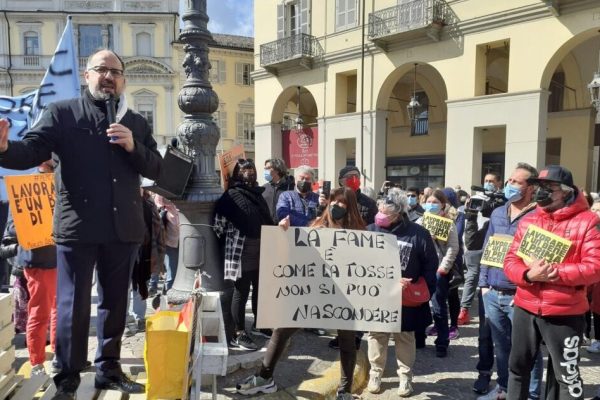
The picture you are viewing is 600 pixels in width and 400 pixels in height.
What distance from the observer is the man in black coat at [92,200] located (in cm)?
260

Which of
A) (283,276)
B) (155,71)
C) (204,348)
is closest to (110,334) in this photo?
(204,348)

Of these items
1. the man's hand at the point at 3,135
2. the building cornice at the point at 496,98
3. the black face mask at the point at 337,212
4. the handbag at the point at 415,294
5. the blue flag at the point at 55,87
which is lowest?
the handbag at the point at 415,294

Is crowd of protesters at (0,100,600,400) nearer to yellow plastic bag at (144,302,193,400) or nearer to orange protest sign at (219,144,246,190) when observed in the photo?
orange protest sign at (219,144,246,190)

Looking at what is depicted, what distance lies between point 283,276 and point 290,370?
1212 mm

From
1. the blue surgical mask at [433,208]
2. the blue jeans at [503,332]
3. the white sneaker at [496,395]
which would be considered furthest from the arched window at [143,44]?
the white sneaker at [496,395]

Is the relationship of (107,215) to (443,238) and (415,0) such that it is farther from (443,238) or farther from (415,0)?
(415,0)

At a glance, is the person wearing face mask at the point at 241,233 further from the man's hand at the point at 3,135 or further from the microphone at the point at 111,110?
the man's hand at the point at 3,135

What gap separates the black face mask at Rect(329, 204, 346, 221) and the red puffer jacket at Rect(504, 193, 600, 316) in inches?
50.6

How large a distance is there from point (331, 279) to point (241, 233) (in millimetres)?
1235

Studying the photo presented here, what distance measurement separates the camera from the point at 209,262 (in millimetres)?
4496

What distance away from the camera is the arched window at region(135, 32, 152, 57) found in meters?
35.8

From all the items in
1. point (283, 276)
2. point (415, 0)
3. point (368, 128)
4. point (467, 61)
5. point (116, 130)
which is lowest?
point (283, 276)

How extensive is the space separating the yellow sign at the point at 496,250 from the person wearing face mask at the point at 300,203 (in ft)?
6.35

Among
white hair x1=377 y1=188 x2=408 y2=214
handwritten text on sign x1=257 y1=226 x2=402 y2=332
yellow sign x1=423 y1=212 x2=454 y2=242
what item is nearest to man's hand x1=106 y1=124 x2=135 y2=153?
handwritten text on sign x1=257 y1=226 x2=402 y2=332
